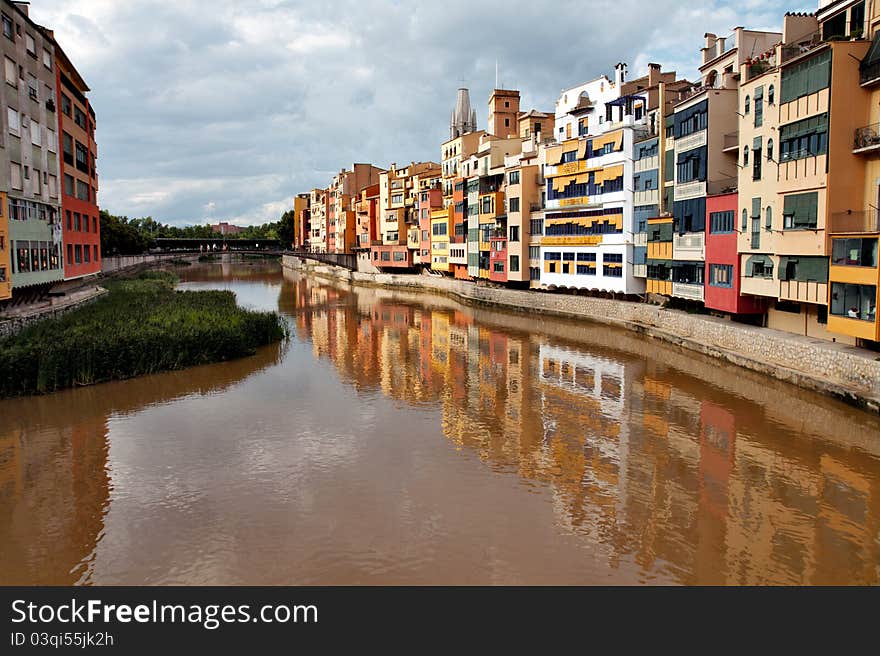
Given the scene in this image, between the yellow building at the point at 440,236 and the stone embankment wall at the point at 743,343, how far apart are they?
16.3 m

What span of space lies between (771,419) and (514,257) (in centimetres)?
3598

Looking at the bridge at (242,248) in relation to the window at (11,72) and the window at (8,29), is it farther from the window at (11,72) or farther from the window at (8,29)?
the window at (8,29)

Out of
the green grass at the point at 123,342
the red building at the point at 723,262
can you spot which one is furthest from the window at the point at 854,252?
the green grass at the point at 123,342

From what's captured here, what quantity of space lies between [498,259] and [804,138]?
34335mm

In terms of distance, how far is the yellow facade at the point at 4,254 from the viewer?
98.8 feet

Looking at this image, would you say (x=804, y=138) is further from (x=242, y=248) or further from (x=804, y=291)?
(x=242, y=248)

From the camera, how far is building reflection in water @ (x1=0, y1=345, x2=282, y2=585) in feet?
46.3

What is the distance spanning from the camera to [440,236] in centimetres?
7531

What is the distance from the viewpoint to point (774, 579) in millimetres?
12891

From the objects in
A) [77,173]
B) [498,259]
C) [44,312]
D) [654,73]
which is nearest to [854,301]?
[654,73]

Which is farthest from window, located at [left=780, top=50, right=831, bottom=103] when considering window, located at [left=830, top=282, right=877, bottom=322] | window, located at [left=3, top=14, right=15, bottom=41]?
window, located at [left=3, top=14, right=15, bottom=41]

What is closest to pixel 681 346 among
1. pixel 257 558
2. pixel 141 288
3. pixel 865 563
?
pixel 865 563

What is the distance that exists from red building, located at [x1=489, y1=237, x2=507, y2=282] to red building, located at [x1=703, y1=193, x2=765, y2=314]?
25081mm

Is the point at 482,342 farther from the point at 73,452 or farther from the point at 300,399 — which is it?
the point at 73,452
